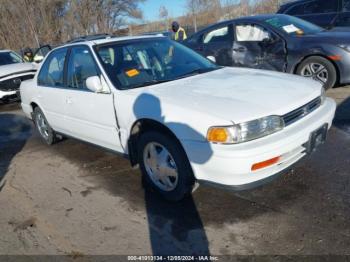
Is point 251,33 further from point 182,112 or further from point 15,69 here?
point 15,69

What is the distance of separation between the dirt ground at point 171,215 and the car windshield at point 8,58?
284 inches

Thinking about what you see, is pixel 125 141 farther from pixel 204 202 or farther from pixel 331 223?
pixel 331 223

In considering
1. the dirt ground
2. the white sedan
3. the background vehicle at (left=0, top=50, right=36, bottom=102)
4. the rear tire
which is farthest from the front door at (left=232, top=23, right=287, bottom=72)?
the background vehicle at (left=0, top=50, right=36, bottom=102)

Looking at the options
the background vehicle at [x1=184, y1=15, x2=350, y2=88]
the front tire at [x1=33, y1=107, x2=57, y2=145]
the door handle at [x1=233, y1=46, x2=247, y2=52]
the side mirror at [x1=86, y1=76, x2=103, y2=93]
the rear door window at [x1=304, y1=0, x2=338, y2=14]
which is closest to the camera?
the side mirror at [x1=86, y1=76, x2=103, y2=93]

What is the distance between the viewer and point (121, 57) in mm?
4098

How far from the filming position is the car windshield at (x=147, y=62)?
3857 millimetres

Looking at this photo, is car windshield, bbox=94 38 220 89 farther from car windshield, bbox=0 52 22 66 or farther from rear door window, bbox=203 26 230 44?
car windshield, bbox=0 52 22 66

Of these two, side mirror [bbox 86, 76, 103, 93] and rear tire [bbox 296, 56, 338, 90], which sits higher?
side mirror [bbox 86, 76, 103, 93]

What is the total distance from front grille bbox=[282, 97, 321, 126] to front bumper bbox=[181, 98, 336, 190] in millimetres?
45

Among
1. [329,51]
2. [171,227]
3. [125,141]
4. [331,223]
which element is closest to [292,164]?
[331,223]

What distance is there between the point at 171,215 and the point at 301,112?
152 centimetres

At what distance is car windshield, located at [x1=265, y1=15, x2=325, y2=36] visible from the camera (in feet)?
22.6

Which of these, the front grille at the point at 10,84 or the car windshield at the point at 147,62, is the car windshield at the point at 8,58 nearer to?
the front grille at the point at 10,84

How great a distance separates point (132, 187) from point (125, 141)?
1.79ft
